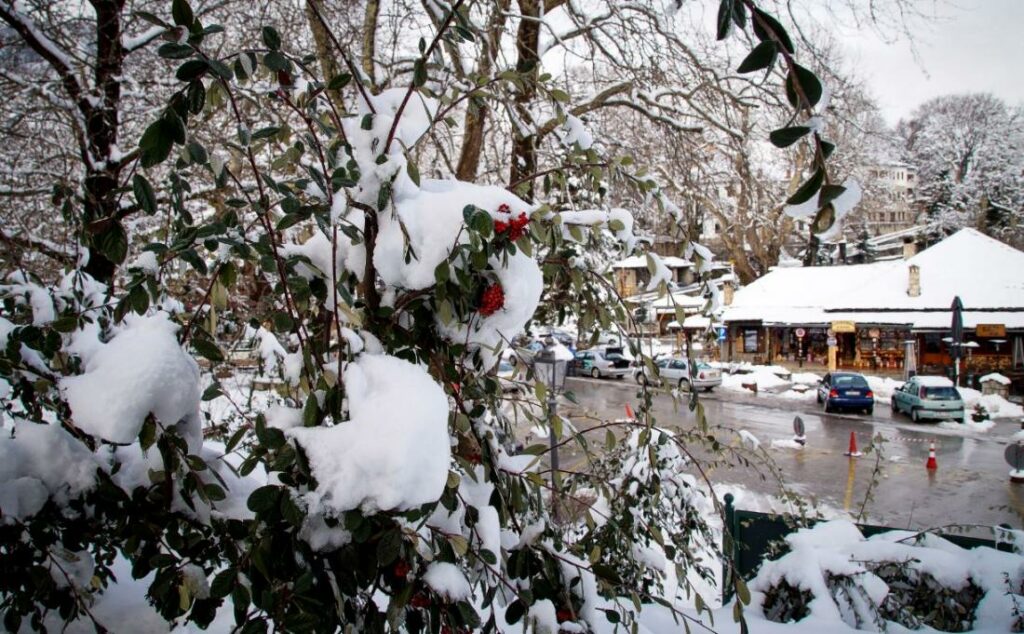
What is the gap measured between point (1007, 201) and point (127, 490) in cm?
4079

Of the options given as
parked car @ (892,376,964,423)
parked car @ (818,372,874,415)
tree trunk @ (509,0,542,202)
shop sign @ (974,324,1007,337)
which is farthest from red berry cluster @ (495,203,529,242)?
shop sign @ (974,324,1007,337)

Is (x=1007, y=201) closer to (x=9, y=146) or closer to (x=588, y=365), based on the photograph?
(x=588, y=365)

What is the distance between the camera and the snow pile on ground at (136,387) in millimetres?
1153

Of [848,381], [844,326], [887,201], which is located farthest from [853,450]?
[887,201]

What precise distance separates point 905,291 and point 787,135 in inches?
1036

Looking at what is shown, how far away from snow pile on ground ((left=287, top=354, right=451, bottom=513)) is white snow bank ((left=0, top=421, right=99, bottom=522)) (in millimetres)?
1022

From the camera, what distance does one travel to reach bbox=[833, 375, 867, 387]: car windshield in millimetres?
16859

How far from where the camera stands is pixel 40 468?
1590 millimetres

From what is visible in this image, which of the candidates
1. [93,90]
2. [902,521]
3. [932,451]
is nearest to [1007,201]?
[932,451]

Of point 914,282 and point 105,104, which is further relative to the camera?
point 914,282

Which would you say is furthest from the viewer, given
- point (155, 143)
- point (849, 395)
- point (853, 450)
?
point (849, 395)

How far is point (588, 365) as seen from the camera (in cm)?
2530

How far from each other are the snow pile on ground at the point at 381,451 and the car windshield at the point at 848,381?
61.7ft

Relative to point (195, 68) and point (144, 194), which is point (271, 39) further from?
point (144, 194)
